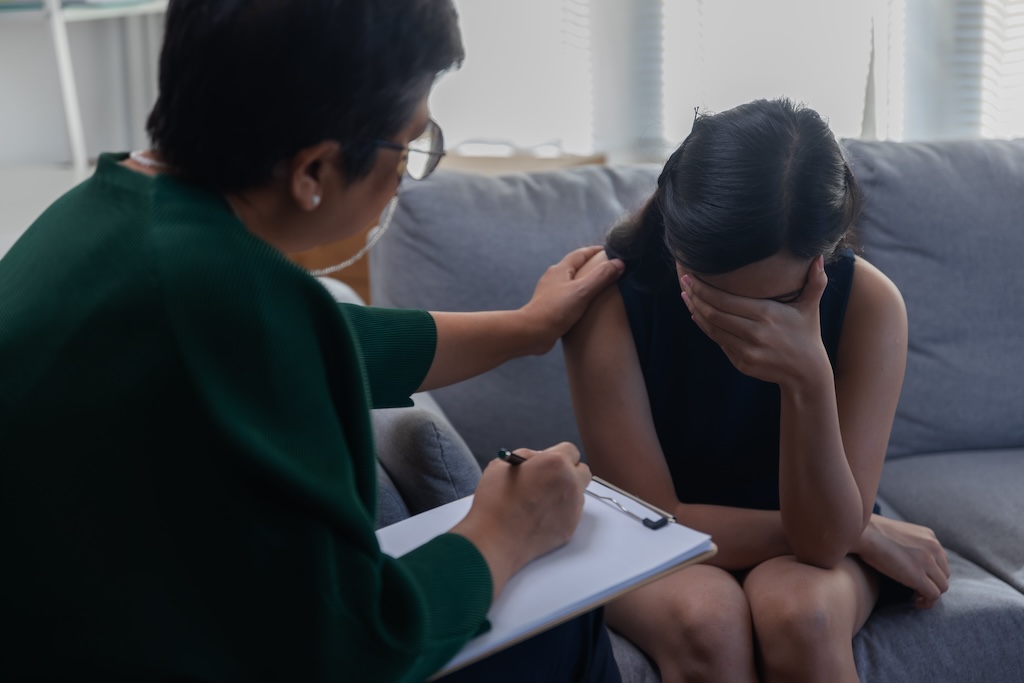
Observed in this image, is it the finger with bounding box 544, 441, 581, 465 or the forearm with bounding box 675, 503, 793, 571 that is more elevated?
the finger with bounding box 544, 441, 581, 465

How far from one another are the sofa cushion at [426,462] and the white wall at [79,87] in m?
2.01

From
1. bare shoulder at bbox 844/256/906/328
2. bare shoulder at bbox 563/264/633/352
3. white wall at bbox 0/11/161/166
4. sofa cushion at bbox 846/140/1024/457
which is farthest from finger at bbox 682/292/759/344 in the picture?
white wall at bbox 0/11/161/166

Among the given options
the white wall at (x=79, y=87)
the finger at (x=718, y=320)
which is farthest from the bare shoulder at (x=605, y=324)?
the white wall at (x=79, y=87)

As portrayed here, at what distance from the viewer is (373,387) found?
3.53ft

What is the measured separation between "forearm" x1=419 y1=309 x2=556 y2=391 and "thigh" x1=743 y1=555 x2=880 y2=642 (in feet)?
1.34

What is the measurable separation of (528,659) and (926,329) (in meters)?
1.15

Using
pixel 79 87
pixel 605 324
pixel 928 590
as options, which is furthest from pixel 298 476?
pixel 79 87

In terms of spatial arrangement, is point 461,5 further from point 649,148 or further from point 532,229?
point 532,229

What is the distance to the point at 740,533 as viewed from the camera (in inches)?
47.1

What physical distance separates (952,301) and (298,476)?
4.75 ft

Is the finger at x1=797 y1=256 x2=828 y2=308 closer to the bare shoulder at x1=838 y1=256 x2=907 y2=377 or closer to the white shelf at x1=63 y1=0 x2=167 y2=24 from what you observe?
the bare shoulder at x1=838 y1=256 x2=907 y2=377

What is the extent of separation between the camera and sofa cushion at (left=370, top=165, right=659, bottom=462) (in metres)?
1.61

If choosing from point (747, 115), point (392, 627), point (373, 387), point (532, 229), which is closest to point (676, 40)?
point (532, 229)

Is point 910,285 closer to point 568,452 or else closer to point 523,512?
point 568,452
